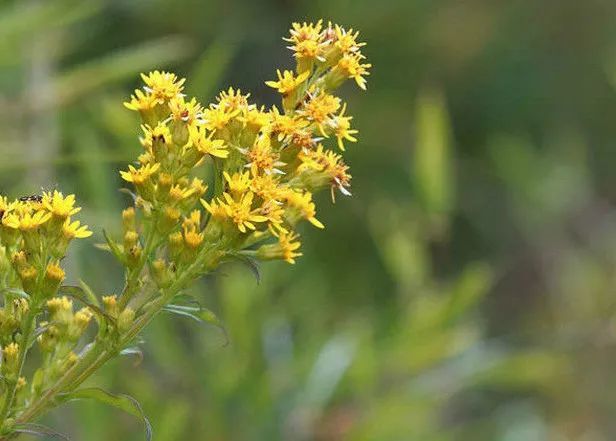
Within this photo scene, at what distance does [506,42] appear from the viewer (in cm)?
394

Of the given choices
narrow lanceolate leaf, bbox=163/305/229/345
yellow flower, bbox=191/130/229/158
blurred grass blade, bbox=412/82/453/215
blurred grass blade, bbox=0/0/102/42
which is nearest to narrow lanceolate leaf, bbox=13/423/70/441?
narrow lanceolate leaf, bbox=163/305/229/345

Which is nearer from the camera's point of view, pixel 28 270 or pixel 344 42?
pixel 28 270

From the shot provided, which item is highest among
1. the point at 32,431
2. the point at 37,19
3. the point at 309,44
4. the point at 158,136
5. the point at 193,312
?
the point at 37,19

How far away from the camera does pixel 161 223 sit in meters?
0.79

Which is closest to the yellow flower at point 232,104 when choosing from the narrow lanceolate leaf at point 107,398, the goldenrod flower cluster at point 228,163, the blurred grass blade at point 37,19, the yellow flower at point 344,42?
the goldenrod flower cluster at point 228,163

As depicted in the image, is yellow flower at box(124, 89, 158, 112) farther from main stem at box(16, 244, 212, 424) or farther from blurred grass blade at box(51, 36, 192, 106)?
blurred grass blade at box(51, 36, 192, 106)

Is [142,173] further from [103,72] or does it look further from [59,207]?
[103,72]

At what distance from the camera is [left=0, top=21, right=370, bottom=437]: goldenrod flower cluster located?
2.46 feet

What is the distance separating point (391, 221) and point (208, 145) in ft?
5.05

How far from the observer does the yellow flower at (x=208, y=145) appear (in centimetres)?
78

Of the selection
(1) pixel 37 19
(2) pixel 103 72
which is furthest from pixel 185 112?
(2) pixel 103 72

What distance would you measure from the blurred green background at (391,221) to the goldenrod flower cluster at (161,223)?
11 centimetres

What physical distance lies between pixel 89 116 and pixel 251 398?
2.54ft

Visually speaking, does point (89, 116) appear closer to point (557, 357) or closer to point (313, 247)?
point (313, 247)
